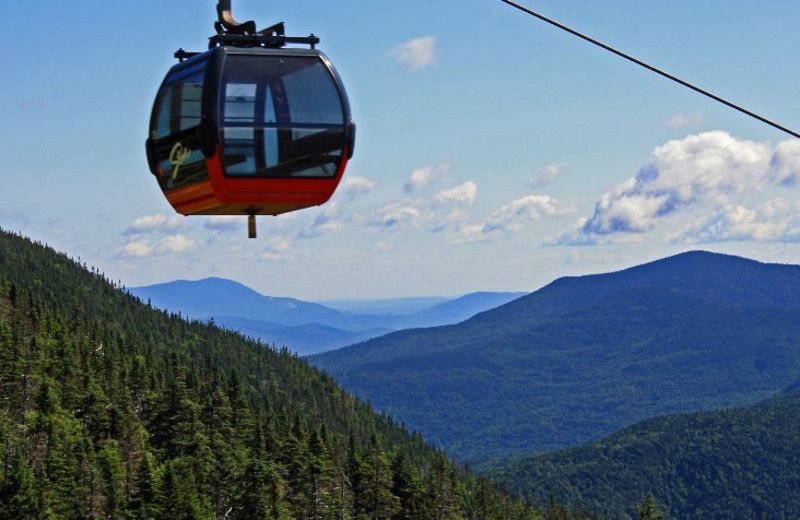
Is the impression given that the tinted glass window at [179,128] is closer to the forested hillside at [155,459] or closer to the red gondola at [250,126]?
the red gondola at [250,126]

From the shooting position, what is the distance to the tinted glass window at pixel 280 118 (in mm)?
19234

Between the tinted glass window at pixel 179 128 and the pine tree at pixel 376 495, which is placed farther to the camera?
the pine tree at pixel 376 495

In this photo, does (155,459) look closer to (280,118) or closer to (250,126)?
(280,118)

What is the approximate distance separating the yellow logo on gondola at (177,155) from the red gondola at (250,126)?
0.02 metres

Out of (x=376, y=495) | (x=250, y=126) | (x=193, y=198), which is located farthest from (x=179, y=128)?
(x=376, y=495)

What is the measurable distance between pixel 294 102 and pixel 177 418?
11963 centimetres

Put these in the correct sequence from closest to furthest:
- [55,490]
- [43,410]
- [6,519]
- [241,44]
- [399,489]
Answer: [241,44], [6,519], [55,490], [43,410], [399,489]

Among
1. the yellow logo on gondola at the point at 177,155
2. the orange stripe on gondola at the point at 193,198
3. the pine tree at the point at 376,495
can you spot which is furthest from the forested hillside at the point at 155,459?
the yellow logo on gondola at the point at 177,155

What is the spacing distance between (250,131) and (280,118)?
0.67 meters

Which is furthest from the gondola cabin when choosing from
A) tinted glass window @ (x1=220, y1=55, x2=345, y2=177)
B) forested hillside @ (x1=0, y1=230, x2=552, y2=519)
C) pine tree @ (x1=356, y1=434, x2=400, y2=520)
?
pine tree @ (x1=356, y1=434, x2=400, y2=520)

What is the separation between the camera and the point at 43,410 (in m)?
125

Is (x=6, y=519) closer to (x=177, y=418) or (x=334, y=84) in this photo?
(x=177, y=418)

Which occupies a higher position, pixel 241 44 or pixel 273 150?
pixel 241 44

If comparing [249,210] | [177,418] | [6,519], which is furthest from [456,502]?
[249,210]
